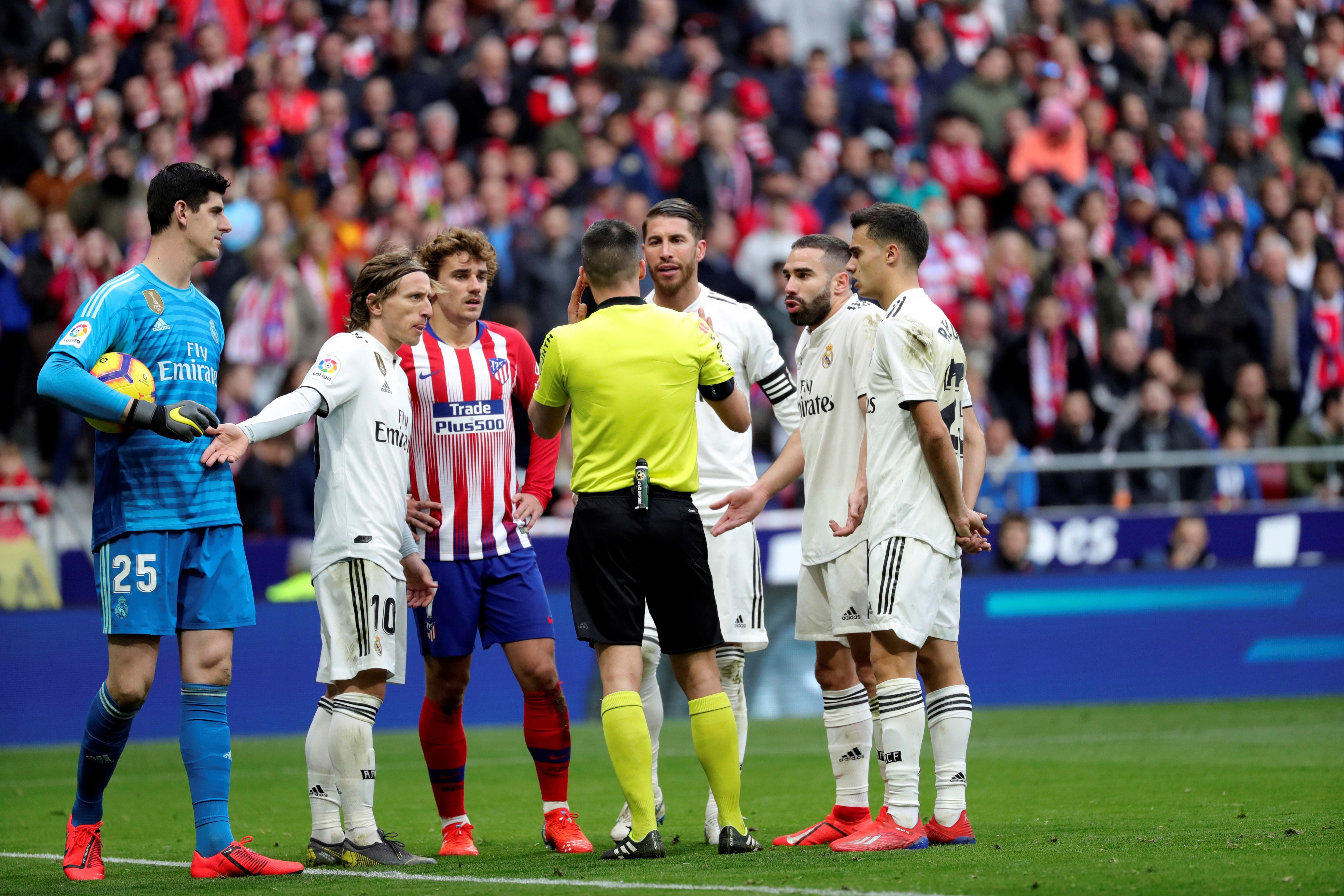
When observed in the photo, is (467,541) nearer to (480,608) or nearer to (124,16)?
(480,608)

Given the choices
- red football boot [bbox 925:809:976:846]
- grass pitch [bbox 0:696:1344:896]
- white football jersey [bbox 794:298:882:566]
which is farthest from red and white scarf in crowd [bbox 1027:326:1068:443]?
red football boot [bbox 925:809:976:846]

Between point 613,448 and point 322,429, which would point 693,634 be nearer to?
point 613,448

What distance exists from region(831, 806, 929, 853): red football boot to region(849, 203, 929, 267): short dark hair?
7.92 ft

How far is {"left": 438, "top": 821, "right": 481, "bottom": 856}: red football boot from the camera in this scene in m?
7.39

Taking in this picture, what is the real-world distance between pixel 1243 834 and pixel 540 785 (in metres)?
3.13

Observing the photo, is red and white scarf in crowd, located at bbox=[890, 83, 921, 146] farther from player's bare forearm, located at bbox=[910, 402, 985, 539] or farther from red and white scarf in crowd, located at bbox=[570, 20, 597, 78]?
player's bare forearm, located at bbox=[910, 402, 985, 539]

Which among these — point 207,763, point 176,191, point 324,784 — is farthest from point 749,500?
point 176,191

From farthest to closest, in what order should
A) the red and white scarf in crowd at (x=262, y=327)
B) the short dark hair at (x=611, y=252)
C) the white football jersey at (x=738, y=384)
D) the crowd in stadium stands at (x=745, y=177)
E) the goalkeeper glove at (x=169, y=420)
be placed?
the crowd in stadium stands at (x=745, y=177), the red and white scarf in crowd at (x=262, y=327), the white football jersey at (x=738, y=384), the short dark hair at (x=611, y=252), the goalkeeper glove at (x=169, y=420)

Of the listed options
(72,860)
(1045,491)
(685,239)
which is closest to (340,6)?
(1045,491)

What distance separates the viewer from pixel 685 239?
7.74m

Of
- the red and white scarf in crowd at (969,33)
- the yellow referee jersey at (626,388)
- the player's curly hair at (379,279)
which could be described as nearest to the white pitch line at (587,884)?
the yellow referee jersey at (626,388)

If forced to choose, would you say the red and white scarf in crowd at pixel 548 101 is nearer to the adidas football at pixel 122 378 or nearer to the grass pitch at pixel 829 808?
the grass pitch at pixel 829 808

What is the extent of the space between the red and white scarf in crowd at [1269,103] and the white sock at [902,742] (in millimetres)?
17225

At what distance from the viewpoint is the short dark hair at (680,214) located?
25.4ft
